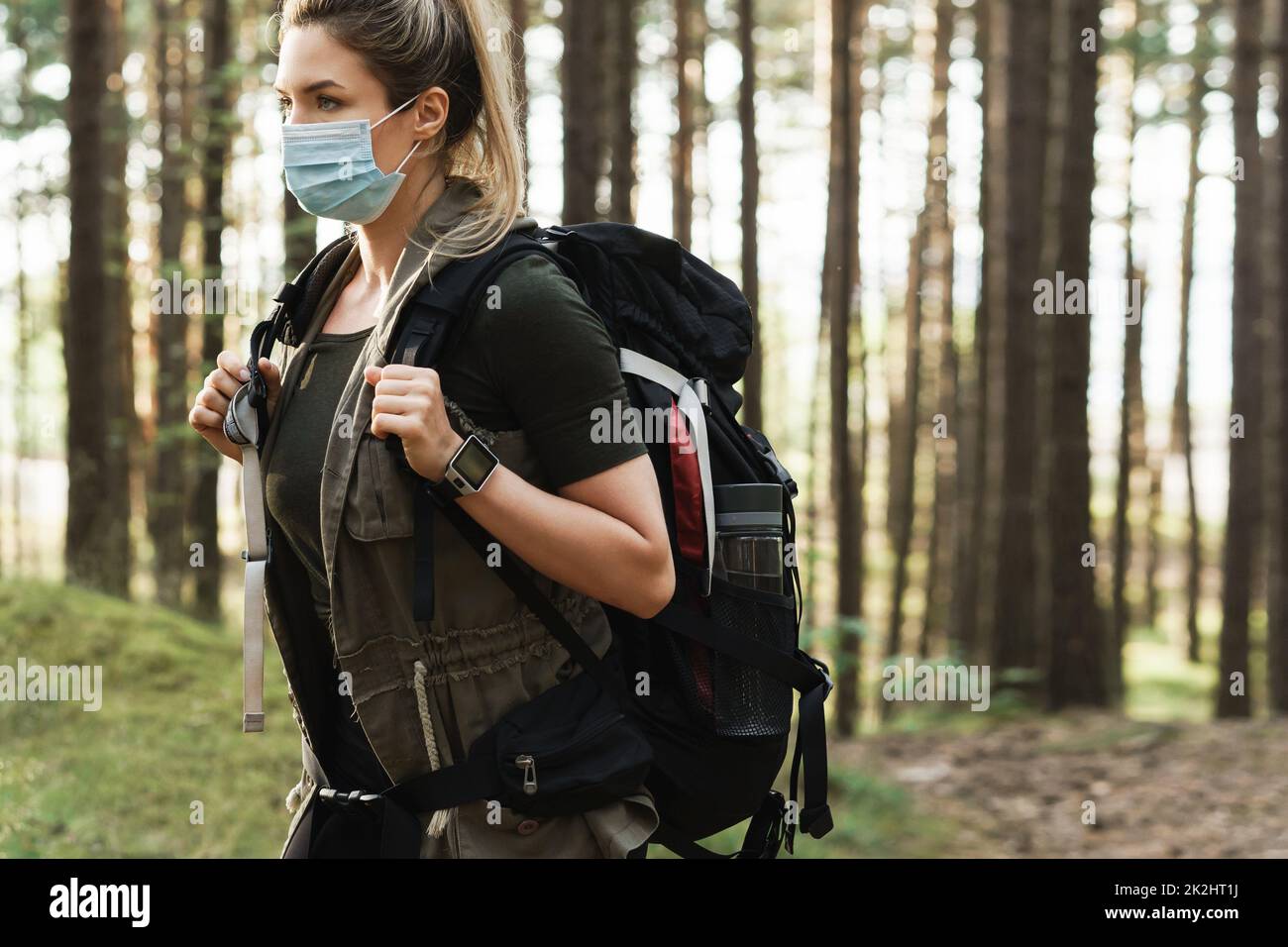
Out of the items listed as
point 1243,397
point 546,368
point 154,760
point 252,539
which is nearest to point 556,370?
point 546,368

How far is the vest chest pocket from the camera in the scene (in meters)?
2.10

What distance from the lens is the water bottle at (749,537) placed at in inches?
90.4

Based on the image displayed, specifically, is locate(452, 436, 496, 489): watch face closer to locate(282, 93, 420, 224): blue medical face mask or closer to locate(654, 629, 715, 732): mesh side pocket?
locate(654, 629, 715, 732): mesh side pocket

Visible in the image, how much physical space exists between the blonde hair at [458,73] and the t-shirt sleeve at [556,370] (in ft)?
0.57

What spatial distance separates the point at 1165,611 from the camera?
40.4m

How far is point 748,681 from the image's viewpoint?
7.45 ft

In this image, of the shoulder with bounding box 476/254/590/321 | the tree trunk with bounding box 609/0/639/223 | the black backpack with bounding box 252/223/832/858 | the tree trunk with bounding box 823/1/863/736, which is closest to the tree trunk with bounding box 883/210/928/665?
the tree trunk with bounding box 823/1/863/736

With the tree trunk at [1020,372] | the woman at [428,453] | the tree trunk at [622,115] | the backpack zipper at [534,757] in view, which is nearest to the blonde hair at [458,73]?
the woman at [428,453]

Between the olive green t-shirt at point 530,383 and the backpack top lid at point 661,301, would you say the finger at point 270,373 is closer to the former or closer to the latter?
the olive green t-shirt at point 530,383

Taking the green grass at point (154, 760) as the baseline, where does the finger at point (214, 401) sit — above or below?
above

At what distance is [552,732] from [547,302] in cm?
77

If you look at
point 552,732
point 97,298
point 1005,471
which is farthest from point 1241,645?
point 552,732

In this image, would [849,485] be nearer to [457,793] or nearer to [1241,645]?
[1241,645]

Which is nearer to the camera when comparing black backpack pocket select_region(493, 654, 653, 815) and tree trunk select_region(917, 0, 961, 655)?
black backpack pocket select_region(493, 654, 653, 815)
